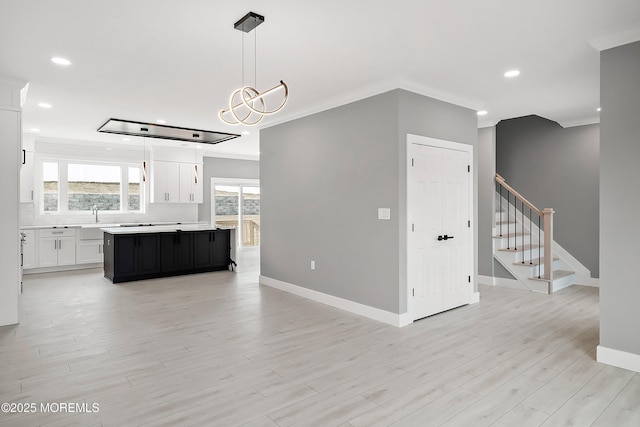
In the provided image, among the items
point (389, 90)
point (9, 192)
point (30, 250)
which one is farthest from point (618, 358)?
point (30, 250)

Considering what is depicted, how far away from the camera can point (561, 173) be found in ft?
22.2

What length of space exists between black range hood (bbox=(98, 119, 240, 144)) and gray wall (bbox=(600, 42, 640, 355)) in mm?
5843

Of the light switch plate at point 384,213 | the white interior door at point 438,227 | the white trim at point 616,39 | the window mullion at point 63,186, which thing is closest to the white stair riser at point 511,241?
the white interior door at point 438,227

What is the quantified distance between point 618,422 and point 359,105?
3.72 meters

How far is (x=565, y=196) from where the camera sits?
22.1 ft

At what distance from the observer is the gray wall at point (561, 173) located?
641 cm

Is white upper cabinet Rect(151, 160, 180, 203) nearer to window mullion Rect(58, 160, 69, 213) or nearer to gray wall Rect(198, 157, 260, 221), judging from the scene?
gray wall Rect(198, 157, 260, 221)

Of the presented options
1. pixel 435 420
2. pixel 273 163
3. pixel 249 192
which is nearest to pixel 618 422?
pixel 435 420

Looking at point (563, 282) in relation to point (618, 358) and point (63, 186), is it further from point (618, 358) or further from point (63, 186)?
point (63, 186)

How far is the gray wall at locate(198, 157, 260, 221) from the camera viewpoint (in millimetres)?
9789

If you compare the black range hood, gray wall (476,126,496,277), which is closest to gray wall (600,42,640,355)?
gray wall (476,126,496,277)

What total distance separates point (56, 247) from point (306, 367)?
6.75 m

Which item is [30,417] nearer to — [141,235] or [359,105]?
[359,105]

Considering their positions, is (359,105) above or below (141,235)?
above
